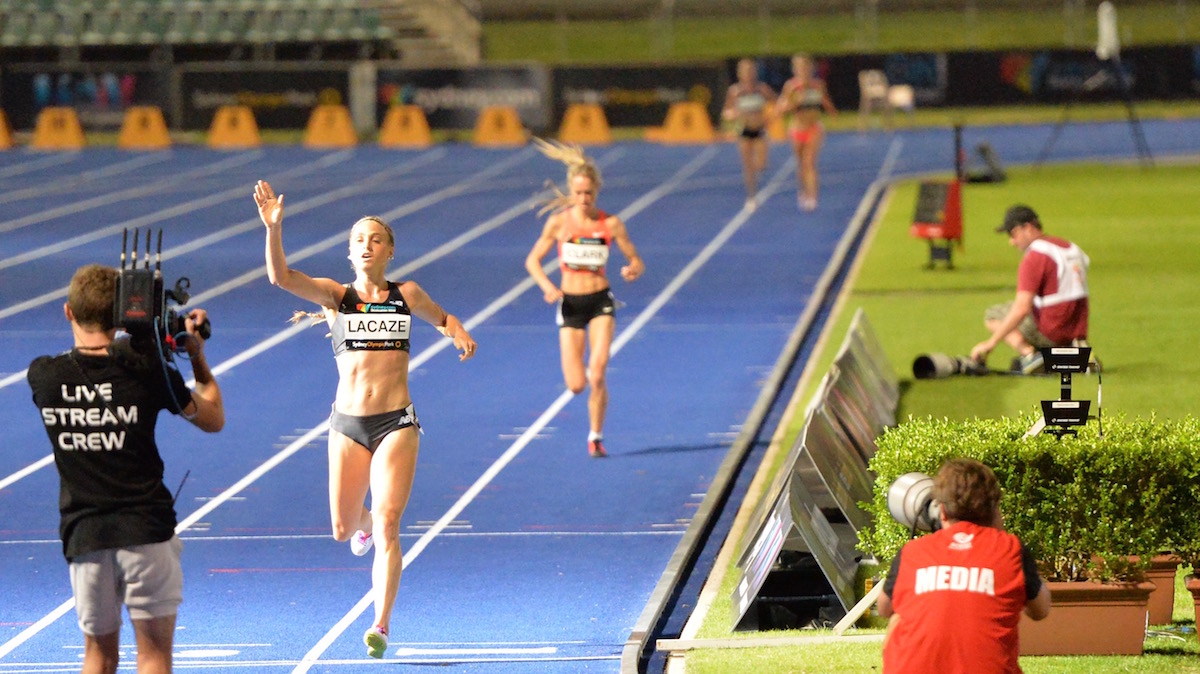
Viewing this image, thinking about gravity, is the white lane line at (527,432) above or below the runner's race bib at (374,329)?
below

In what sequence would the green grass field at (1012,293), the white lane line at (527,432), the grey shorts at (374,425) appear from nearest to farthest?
the green grass field at (1012,293)
the grey shorts at (374,425)
the white lane line at (527,432)

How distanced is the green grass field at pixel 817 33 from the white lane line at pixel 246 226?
11937 millimetres

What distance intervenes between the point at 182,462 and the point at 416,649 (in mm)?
4758

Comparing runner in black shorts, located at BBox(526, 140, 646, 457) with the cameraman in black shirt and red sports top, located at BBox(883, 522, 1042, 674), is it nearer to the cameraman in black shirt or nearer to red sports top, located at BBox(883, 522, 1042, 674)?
the cameraman in black shirt

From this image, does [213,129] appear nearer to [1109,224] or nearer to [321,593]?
[1109,224]

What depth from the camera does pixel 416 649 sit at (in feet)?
27.1

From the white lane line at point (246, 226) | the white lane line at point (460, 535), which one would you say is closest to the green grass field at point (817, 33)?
the white lane line at point (246, 226)

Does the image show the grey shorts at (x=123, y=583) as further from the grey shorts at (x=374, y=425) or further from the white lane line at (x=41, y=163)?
the white lane line at (x=41, y=163)

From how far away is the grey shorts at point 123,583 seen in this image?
5.93 metres

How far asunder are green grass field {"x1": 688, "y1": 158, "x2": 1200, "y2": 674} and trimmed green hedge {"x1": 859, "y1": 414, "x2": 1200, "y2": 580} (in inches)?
17.1

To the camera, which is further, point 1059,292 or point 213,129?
point 213,129

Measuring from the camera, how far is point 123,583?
598 centimetres

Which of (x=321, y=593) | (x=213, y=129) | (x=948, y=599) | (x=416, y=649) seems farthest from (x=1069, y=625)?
(x=213, y=129)

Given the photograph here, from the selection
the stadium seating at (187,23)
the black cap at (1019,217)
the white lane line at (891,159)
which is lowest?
the white lane line at (891,159)
